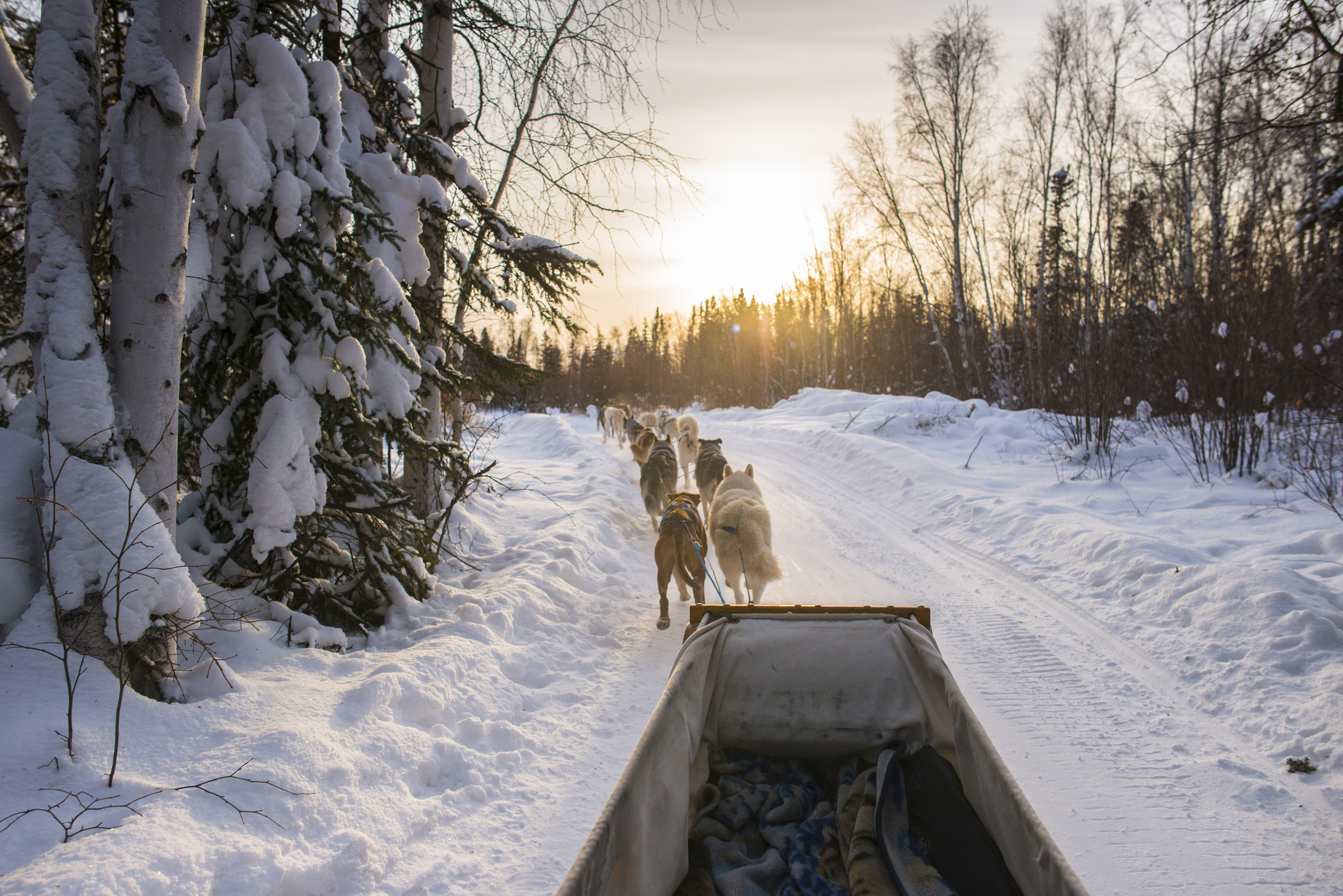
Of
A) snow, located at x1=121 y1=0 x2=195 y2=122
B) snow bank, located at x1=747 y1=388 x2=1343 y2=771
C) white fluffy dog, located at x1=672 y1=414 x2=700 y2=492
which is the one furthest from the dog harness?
white fluffy dog, located at x1=672 y1=414 x2=700 y2=492

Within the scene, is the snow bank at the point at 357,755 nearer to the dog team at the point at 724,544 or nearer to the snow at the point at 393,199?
the dog team at the point at 724,544

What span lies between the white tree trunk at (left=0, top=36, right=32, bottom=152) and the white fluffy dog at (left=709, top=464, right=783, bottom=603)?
15.3 feet

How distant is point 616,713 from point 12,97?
4.47m

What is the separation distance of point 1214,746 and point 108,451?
17.6ft

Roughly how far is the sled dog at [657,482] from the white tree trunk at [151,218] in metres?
5.93

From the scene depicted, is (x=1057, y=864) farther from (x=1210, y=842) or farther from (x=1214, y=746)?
(x=1214, y=746)

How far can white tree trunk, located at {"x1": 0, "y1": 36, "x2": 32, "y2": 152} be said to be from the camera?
2834mm

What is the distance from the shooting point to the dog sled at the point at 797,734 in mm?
1668

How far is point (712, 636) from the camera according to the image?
2.62 meters

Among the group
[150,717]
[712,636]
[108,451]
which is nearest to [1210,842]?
[712,636]

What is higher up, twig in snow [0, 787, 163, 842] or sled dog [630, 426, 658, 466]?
sled dog [630, 426, 658, 466]

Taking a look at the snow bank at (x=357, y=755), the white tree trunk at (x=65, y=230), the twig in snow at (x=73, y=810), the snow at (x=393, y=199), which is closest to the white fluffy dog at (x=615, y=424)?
the snow at (x=393, y=199)

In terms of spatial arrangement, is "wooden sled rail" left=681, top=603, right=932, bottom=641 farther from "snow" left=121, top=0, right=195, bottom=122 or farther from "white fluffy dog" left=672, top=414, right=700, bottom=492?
"white fluffy dog" left=672, top=414, right=700, bottom=492

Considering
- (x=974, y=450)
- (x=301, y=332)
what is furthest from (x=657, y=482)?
(x=974, y=450)
